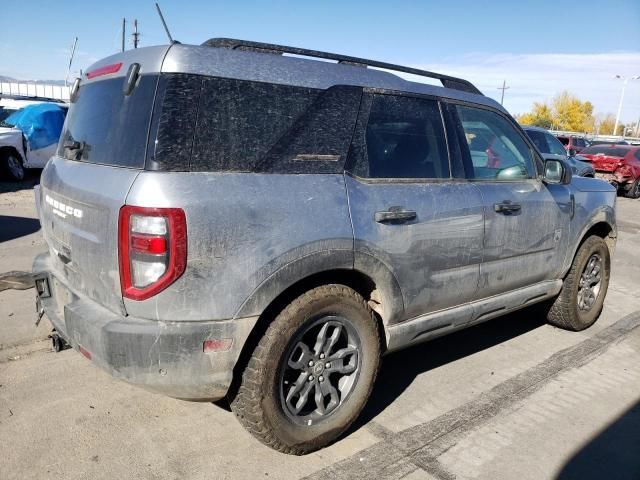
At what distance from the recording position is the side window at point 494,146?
364 cm

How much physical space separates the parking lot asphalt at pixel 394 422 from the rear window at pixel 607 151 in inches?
602

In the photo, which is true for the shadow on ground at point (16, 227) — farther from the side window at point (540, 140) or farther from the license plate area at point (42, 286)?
the side window at point (540, 140)

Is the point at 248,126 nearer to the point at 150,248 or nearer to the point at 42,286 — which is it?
the point at 150,248

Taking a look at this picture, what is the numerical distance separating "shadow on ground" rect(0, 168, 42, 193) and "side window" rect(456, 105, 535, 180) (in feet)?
36.4

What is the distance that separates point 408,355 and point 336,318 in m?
1.67

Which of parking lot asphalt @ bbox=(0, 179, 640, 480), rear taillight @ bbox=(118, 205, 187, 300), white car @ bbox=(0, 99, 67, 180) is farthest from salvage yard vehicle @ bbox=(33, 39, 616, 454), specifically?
white car @ bbox=(0, 99, 67, 180)

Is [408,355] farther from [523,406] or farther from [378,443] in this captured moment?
[378,443]

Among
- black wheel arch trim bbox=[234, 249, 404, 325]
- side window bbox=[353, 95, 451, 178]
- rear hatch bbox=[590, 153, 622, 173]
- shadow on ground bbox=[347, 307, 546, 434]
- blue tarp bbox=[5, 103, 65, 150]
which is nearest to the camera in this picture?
black wheel arch trim bbox=[234, 249, 404, 325]

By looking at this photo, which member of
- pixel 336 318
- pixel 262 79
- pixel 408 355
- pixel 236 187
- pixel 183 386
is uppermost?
pixel 262 79

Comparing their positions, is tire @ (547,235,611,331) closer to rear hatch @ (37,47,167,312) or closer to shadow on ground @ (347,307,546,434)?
shadow on ground @ (347,307,546,434)

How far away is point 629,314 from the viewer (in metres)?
5.63

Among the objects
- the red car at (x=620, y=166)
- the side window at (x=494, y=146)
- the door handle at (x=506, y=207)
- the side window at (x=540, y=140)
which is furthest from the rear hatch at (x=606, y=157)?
the door handle at (x=506, y=207)

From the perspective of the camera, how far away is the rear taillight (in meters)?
2.24

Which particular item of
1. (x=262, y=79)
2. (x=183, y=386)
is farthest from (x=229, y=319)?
(x=262, y=79)
